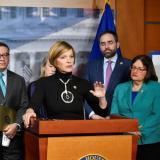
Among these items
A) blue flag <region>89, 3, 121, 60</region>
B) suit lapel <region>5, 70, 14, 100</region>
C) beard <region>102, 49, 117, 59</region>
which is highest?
blue flag <region>89, 3, 121, 60</region>

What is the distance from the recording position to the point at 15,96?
3.73m

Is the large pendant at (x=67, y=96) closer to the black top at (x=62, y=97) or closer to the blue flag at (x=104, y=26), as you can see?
the black top at (x=62, y=97)

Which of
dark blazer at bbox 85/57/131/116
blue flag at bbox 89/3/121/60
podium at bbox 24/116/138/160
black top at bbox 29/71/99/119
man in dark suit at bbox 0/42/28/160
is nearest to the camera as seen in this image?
podium at bbox 24/116/138/160

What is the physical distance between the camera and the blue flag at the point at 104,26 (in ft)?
→ 15.2

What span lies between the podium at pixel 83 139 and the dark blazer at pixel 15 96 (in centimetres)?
112

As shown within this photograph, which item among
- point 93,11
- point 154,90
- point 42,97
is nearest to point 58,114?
point 42,97

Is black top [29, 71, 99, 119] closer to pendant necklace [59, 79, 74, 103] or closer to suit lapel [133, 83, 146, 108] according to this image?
pendant necklace [59, 79, 74, 103]

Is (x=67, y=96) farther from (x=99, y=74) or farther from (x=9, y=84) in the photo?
(x=99, y=74)

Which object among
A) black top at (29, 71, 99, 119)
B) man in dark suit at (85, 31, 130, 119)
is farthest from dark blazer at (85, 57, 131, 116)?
black top at (29, 71, 99, 119)

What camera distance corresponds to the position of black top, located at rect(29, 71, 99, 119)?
2764 mm

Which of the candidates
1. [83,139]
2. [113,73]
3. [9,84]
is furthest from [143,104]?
[83,139]

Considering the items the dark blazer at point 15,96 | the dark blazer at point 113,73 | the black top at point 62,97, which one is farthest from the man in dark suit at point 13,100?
the black top at point 62,97

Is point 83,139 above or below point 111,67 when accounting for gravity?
below

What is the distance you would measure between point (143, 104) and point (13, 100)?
115cm
